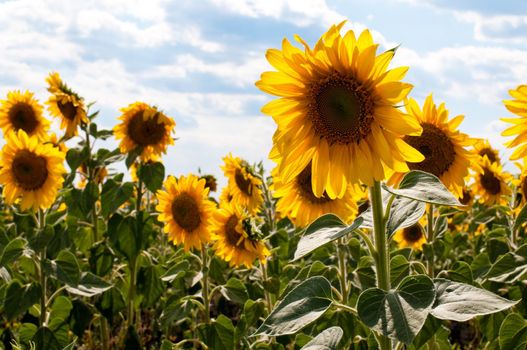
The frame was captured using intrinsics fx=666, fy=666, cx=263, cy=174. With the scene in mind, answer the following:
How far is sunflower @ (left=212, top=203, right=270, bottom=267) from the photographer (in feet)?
13.2

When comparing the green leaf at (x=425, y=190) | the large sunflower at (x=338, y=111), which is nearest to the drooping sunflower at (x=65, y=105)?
the large sunflower at (x=338, y=111)

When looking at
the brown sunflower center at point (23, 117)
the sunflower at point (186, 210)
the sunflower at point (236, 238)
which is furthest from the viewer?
the brown sunflower center at point (23, 117)

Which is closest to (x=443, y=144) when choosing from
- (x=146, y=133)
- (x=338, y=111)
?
(x=338, y=111)

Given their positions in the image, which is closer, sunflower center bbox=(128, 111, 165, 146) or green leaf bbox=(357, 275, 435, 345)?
green leaf bbox=(357, 275, 435, 345)

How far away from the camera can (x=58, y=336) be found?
13.0 feet

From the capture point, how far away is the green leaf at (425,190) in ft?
5.75

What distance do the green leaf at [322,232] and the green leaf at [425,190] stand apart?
160 millimetres

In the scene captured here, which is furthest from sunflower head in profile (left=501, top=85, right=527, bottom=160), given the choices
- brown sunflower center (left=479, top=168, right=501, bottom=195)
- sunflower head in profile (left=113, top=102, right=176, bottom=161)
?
brown sunflower center (left=479, top=168, right=501, bottom=195)

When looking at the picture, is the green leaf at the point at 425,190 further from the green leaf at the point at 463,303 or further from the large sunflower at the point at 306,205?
the large sunflower at the point at 306,205

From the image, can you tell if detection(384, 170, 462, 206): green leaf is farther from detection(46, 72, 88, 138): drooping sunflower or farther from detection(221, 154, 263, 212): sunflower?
detection(46, 72, 88, 138): drooping sunflower

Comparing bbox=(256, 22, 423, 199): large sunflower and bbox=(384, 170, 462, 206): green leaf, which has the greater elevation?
bbox=(256, 22, 423, 199): large sunflower

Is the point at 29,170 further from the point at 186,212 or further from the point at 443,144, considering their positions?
the point at 443,144

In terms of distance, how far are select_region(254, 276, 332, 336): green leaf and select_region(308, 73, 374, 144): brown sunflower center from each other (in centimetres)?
49

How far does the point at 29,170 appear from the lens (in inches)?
180
